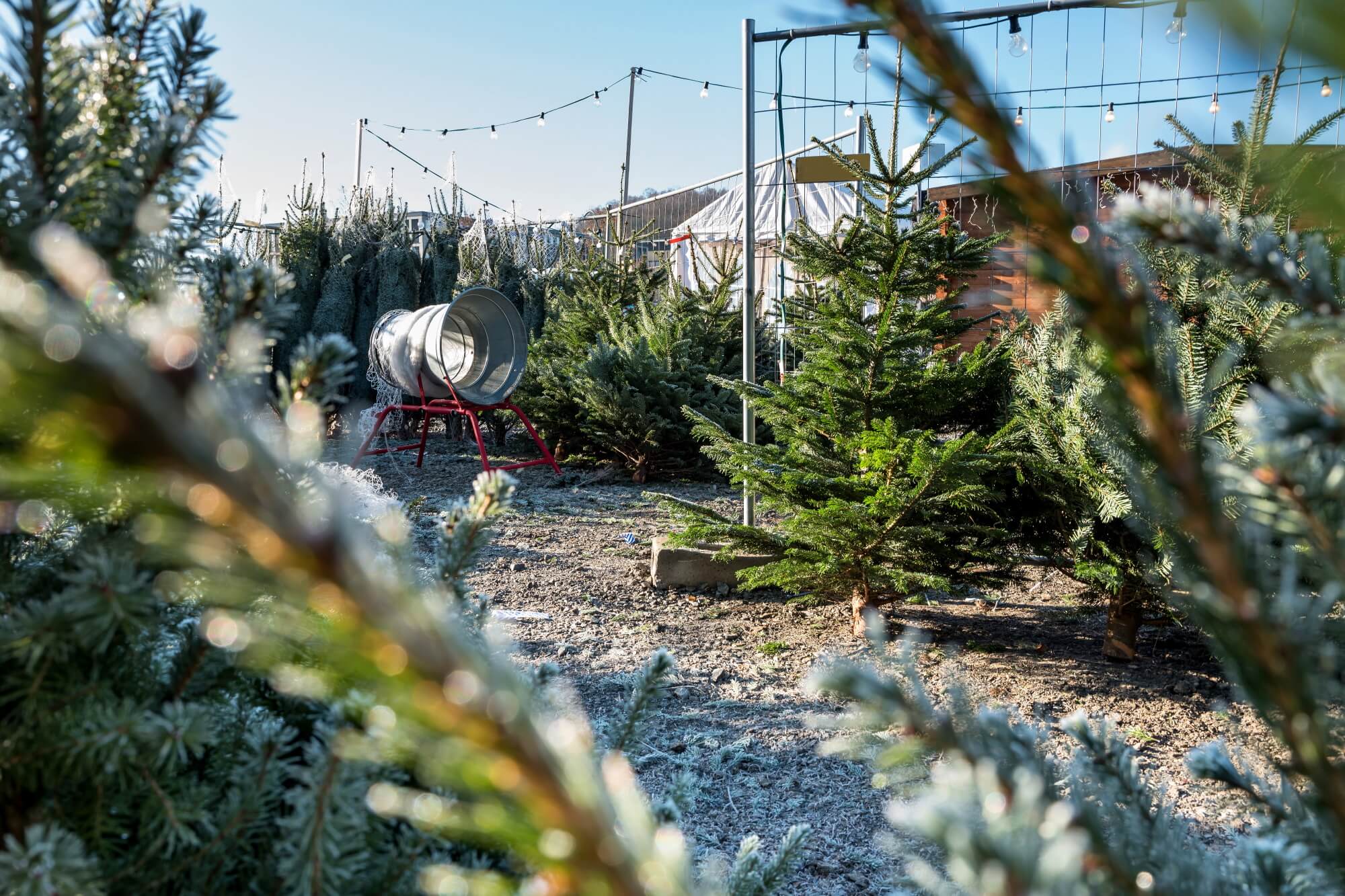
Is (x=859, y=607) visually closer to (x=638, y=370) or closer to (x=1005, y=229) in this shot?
(x=1005, y=229)

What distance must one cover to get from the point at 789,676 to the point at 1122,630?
1.34 meters

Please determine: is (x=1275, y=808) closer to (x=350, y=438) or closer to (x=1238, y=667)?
(x=1238, y=667)

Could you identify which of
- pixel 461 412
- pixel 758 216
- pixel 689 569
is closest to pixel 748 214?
pixel 689 569

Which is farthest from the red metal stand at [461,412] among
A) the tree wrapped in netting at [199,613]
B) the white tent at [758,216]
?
the white tent at [758,216]

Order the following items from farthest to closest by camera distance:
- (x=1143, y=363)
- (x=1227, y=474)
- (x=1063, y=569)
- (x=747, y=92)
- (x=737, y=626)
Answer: (x=747, y=92)
(x=737, y=626)
(x=1063, y=569)
(x=1227, y=474)
(x=1143, y=363)

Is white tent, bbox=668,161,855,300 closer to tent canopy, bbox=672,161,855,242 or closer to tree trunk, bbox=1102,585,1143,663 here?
tent canopy, bbox=672,161,855,242

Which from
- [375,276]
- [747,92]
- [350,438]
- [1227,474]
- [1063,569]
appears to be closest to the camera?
[1227,474]

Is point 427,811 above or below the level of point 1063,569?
above

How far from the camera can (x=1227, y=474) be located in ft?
1.54

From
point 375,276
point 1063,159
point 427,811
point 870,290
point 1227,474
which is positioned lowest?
point 427,811

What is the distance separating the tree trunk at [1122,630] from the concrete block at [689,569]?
1843 millimetres

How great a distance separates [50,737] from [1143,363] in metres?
0.80

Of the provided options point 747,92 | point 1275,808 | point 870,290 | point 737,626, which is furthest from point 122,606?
point 747,92

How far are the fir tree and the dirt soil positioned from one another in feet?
1.06
